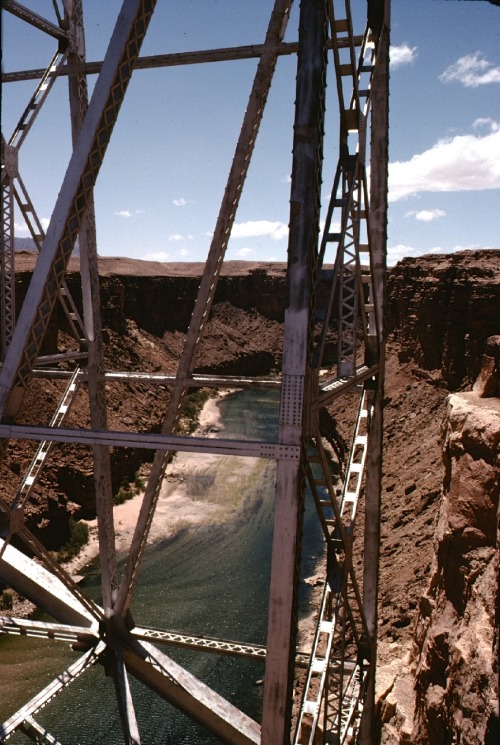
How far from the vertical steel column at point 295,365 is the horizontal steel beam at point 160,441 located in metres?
0.10

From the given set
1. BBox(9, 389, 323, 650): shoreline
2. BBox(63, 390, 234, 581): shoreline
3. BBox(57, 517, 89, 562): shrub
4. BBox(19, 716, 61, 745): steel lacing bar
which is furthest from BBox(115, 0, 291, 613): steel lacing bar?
BBox(57, 517, 89, 562): shrub

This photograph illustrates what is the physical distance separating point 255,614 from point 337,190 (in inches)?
582

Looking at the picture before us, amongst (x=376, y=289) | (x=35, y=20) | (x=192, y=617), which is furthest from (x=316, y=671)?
(x=192, y=617)

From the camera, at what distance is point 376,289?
23.3 feet

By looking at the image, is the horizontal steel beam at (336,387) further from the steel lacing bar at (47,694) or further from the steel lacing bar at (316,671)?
the steel lacing bar at (47,694)

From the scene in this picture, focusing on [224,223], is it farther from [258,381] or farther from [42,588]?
[42,588]

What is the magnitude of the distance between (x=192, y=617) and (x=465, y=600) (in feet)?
39.3

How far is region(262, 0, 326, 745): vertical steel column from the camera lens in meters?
4.12

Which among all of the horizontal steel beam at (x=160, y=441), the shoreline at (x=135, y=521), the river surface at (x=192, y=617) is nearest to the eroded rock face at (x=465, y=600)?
the horizontal steel beam at (x=160, y=441)

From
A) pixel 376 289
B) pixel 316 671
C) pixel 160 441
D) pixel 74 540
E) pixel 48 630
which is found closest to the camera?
pixel 160 441

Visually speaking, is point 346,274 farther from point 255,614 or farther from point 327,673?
point 255,614

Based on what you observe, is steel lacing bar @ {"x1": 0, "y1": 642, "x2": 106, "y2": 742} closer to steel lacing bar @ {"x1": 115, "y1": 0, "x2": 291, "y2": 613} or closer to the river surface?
steel lacing bar @ {"x1": 115, "y1": 0, "x2": 291, "y2": 613}

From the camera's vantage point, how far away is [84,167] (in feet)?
15.1

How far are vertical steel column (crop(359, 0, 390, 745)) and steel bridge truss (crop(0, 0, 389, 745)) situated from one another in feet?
0.06
